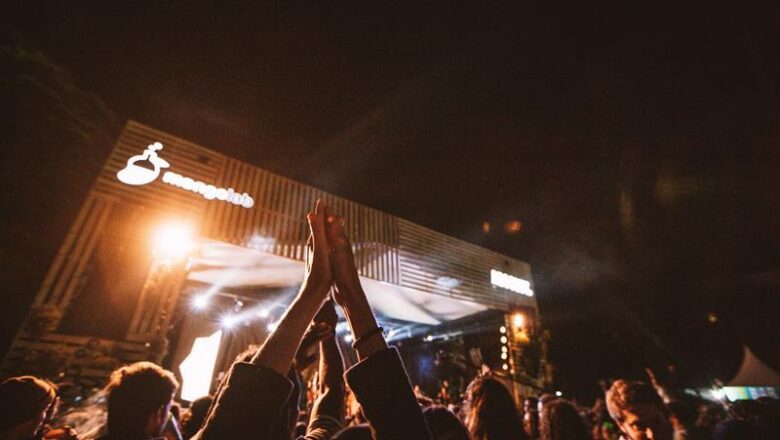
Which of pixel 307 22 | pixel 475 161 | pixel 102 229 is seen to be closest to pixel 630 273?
pixel 475 161

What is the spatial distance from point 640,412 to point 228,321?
7.98m

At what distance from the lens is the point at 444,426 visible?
182 cm

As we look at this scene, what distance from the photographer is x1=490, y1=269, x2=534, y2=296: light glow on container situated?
1070 centimetres

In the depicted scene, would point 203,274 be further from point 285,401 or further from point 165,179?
point 285,401

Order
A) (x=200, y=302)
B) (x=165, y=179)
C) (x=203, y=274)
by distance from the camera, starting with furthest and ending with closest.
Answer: (x=200, y=302) → (x=203, y=274) → (x=165, y=179)

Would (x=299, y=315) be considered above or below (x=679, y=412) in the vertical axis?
above

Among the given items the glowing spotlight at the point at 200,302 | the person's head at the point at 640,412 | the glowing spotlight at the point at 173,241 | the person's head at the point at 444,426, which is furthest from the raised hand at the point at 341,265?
the glowing spotlight at the point at 200,302

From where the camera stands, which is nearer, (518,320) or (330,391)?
(330,391)

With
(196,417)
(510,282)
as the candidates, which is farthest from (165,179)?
(510,282)

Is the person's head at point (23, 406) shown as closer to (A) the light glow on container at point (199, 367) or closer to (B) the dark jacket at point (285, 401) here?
(B) the dark jacket at point (285, 401)

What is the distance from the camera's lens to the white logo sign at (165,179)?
5934mm

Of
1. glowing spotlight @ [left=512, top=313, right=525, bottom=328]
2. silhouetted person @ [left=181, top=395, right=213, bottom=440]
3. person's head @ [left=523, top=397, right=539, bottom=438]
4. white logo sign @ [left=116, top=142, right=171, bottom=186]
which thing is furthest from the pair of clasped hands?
glowing spotlight @ [left=512, top=313, right=525, bottom=328]

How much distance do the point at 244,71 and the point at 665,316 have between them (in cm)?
1567

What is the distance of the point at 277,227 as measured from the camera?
23.4 feet
